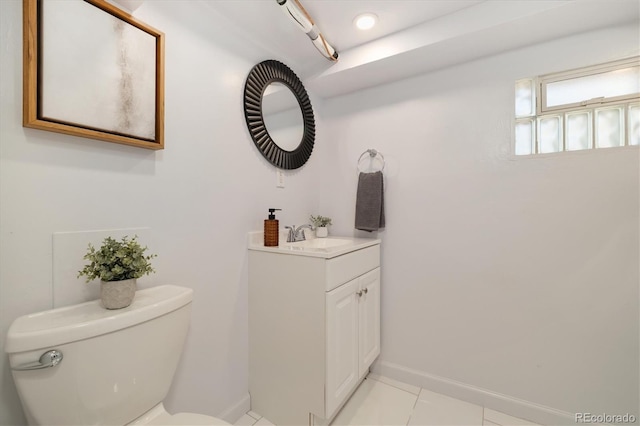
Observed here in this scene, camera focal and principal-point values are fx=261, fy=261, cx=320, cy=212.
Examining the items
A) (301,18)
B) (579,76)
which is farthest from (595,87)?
(301,18)

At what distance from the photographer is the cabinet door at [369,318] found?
5.10 feet

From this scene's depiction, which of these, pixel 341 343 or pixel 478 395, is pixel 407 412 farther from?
pixel 341 343

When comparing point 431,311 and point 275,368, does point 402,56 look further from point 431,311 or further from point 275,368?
point 275,368

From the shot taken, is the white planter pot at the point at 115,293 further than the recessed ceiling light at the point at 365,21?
No

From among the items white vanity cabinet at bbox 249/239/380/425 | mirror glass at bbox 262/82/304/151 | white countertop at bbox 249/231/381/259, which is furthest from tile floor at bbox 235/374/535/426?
mirror glass at bbox 262/82/304/151

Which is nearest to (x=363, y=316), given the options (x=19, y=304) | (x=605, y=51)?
(x=19, y=304)

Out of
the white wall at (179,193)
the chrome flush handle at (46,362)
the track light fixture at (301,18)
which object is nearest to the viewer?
the chrome flush handle at (46,362)

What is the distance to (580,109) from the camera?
54.9 inches

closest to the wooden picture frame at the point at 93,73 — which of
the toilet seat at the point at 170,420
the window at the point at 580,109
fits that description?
the toilet seat at the point at 170,420

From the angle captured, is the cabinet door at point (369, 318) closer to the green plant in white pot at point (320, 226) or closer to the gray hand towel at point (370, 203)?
the gray hand towel at point (370, 203)

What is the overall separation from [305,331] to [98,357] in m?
0.80

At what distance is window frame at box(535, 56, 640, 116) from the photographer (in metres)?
1.29

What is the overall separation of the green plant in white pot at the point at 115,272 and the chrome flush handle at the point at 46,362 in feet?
0.55

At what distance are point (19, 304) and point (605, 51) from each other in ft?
8.67
